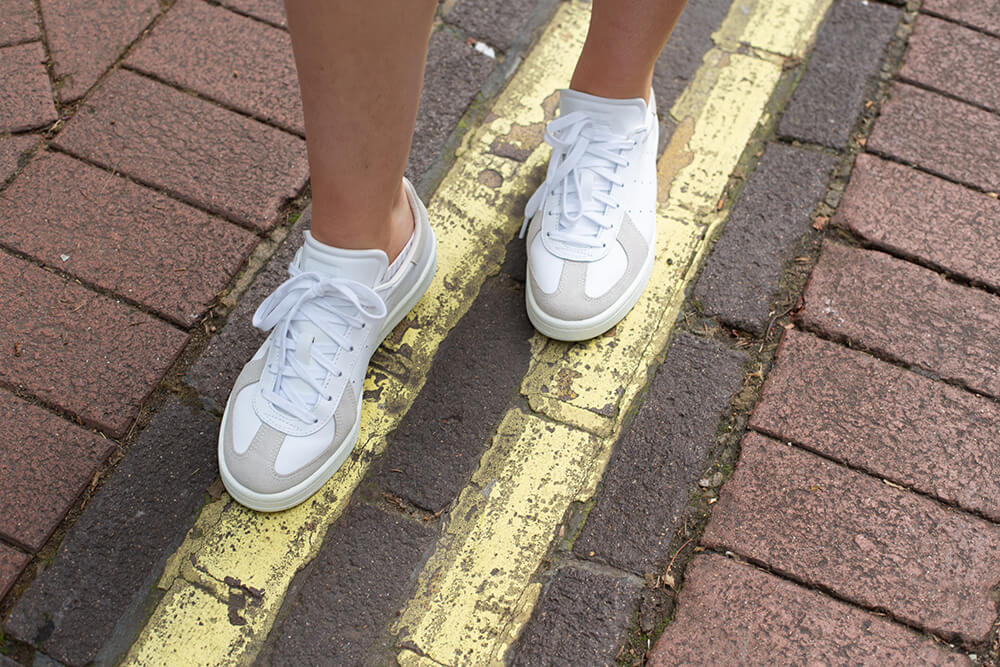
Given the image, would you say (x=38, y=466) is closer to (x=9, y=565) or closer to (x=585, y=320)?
(x=9, y=565)

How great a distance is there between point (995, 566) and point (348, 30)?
1443 mm

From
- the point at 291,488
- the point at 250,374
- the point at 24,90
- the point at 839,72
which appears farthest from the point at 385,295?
the point at 839,72

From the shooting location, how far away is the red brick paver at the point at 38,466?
1.51 meters

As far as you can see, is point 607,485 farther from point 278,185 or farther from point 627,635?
point 278,185

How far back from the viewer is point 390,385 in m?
1.71

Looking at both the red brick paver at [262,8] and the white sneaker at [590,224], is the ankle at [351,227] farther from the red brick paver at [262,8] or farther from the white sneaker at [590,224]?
the red brick paver at [262,8]

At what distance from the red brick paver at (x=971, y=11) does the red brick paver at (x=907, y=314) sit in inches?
33.6

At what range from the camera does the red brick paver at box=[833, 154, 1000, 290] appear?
6.18ft

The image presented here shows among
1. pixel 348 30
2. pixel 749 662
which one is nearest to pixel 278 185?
pixel 348 30

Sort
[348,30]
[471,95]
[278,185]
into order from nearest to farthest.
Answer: [348,30], [278,185], [471,95]

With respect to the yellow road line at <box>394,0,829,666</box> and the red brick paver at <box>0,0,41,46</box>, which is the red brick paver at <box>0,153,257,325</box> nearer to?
the red brick paver at <box>0,0,41,46</box>

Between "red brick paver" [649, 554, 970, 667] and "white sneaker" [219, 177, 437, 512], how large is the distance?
0.70 m

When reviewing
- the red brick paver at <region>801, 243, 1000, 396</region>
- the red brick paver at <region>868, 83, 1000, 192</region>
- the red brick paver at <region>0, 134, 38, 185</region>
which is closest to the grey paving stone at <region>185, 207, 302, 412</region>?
the red brick paver at <region>0, 134, 38, 185</region>

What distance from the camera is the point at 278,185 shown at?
190 centimetres
